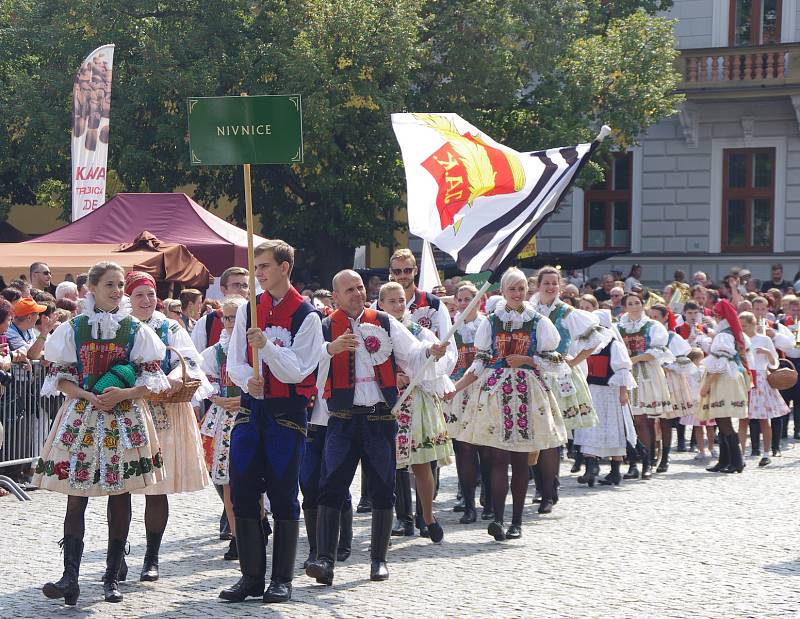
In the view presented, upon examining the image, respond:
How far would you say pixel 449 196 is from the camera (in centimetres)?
931

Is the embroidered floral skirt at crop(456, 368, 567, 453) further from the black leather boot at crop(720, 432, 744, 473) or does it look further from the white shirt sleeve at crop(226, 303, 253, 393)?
the black leather boot at crop(720, 432, 744, 473)

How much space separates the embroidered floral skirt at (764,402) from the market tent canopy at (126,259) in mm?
7088

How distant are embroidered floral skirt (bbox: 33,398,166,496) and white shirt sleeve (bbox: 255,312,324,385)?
2.79ft

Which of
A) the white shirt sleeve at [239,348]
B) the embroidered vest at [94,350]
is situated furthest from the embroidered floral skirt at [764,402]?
the embroidered vest at [94,350]

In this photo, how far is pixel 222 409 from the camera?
9250 mm

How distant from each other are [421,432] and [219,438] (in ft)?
5.07

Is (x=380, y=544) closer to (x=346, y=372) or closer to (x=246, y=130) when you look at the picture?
(x=346, y=372)

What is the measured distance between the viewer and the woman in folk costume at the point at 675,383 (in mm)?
14141

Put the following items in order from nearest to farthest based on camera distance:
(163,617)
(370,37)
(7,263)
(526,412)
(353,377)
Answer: (163,617)
(353,377)
(526,412)
(7,263)
(370,37)

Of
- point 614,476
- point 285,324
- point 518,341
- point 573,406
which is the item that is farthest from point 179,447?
point 614,476

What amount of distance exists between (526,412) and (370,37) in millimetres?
15096

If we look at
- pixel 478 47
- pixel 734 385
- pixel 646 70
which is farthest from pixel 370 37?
pixel 734 385

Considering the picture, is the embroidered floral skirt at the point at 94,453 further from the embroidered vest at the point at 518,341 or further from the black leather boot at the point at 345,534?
the embroidered vest at the point at 518,341

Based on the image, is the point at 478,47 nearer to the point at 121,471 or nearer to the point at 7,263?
the point at 7,263
